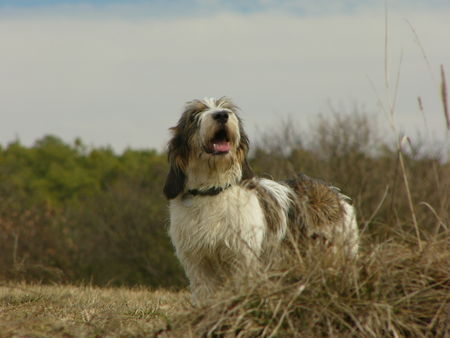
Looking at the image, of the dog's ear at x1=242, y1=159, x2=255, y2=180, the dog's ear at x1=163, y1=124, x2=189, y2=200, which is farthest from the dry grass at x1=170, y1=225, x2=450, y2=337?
the dog's ear at x1=163, y1=124, x2=189, y2=200

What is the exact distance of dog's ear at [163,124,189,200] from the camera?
708cm

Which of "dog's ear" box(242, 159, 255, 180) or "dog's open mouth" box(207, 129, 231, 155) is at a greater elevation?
"dog's open mouth" box(207, 129, 231, 155)

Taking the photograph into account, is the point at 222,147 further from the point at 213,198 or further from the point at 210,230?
the point at 210,230

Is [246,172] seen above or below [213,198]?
above

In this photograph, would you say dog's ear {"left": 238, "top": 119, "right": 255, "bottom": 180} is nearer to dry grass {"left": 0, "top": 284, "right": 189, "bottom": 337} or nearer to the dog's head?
the dog's head

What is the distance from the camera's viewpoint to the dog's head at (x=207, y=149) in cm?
681

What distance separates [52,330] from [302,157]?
81.9ft

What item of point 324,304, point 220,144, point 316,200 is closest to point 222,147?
point 220,144

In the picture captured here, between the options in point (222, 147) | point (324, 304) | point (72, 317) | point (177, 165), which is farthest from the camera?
point (177, 165)

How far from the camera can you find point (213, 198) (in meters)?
6.88

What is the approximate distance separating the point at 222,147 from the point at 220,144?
45 mm

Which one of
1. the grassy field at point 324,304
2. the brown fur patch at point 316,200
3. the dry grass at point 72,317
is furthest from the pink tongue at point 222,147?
the grassy field at point 324,304

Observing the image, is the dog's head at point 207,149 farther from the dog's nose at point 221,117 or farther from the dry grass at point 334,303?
the dry grass at point 334,303

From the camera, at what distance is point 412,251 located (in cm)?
471
